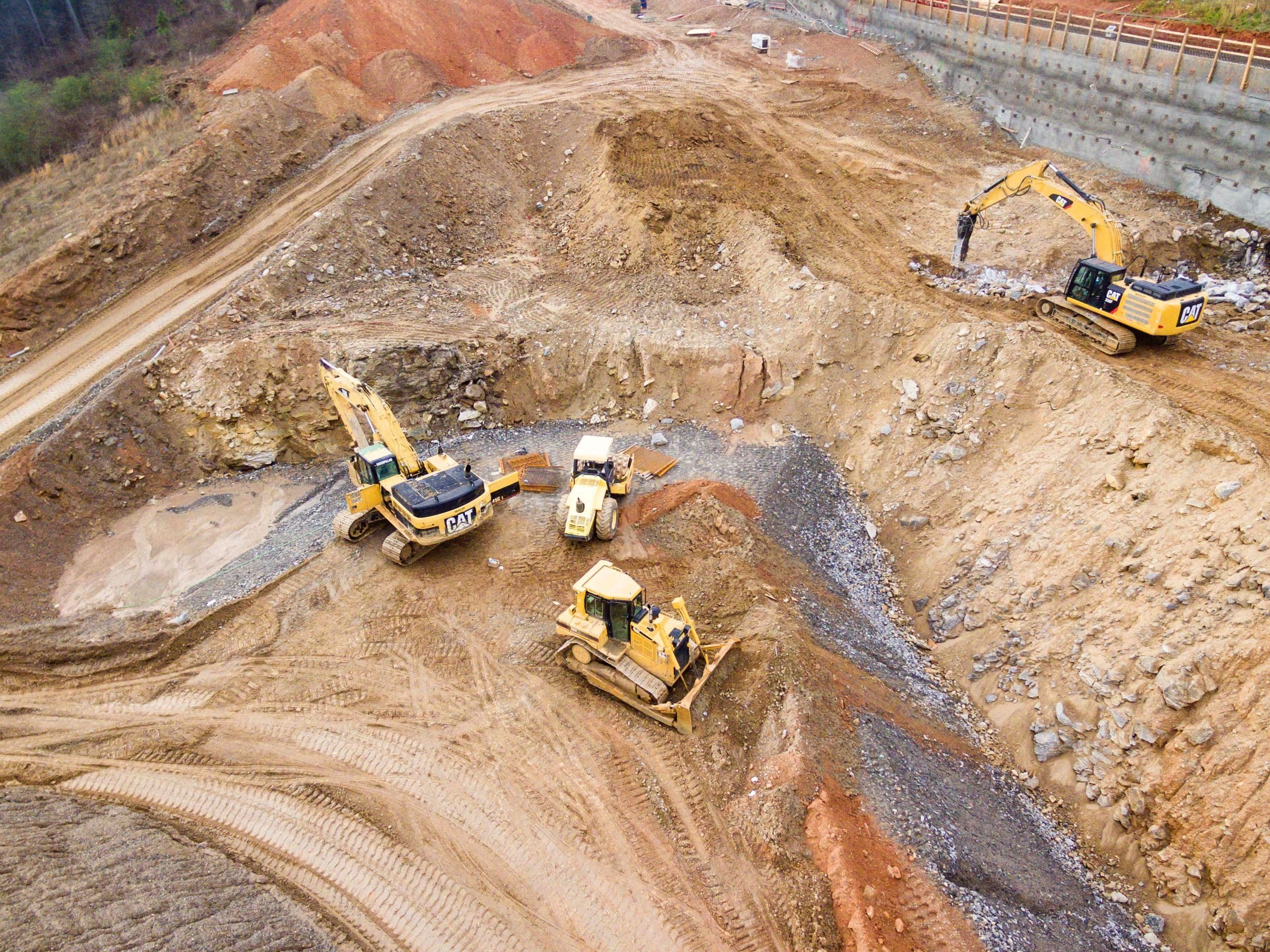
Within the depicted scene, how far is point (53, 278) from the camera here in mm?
19016

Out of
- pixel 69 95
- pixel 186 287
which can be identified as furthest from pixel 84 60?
pixel 186 287

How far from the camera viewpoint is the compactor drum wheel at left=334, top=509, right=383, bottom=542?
14031 millimetres

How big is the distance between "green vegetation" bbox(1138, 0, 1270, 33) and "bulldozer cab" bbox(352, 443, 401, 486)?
27.7m

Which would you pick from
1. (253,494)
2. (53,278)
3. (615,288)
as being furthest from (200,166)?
(615,288)

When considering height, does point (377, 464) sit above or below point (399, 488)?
above

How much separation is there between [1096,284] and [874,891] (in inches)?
514

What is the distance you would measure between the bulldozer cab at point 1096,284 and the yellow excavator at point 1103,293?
0.01 metres

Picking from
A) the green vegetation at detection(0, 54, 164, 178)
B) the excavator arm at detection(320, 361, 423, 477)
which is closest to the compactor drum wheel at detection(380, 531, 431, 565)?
the excavator arm at detection(320, 361, 423, 477)

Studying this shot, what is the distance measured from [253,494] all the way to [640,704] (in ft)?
35.5

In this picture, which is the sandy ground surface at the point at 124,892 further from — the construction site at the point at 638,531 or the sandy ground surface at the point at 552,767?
the sandy ground surface at the point at 552,767

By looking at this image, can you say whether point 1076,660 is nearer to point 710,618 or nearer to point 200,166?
point 710,618

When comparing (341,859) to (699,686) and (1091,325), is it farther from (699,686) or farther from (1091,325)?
(1091,325)

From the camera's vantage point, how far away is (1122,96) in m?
22.1

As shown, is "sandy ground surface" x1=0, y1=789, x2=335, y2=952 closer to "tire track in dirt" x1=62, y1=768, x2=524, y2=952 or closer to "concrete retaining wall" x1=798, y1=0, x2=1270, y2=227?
"tire track in dirt" x1=62, y1=768, x2=524, y2=952
